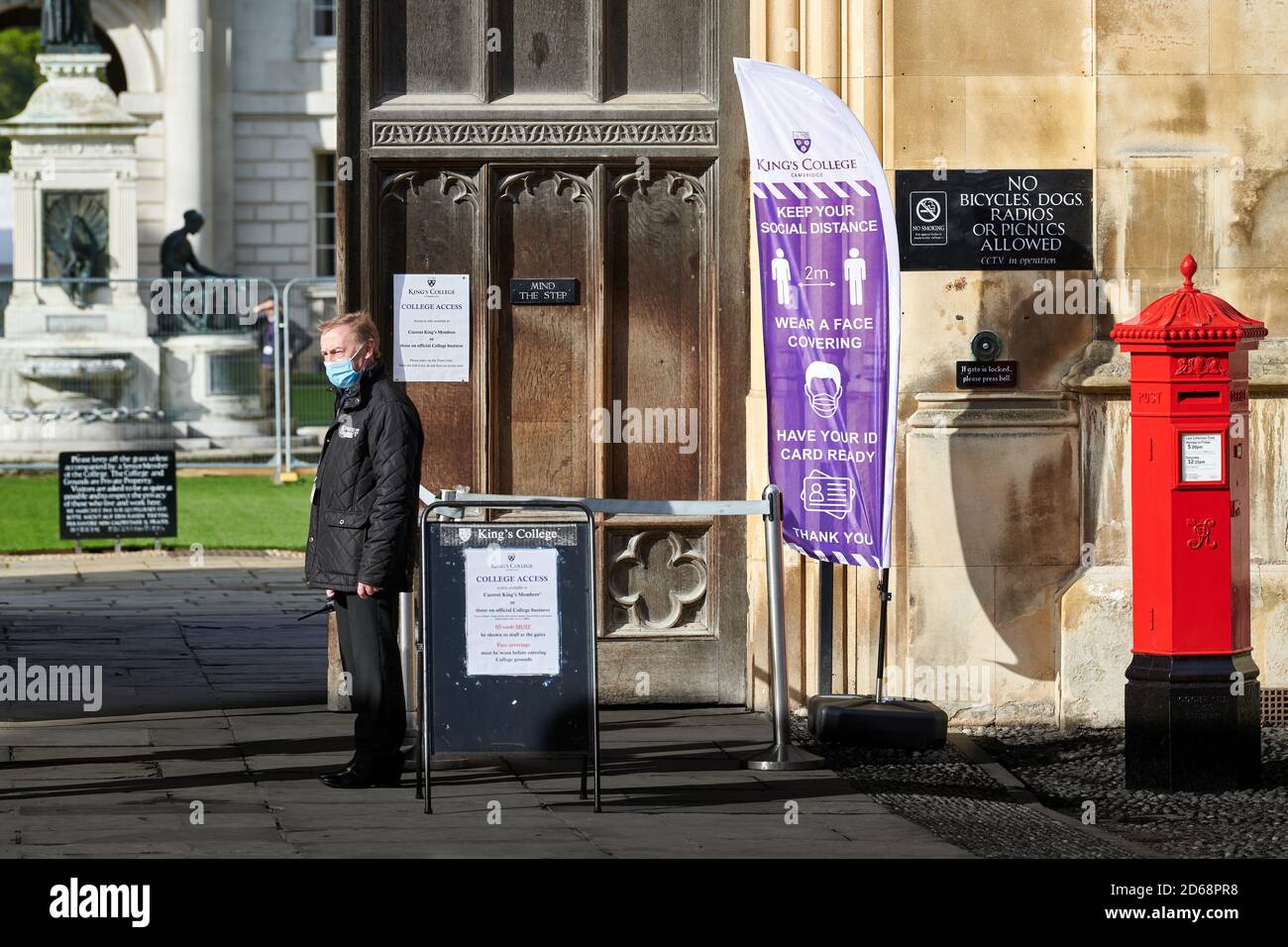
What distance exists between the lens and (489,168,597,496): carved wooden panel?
10.3 m

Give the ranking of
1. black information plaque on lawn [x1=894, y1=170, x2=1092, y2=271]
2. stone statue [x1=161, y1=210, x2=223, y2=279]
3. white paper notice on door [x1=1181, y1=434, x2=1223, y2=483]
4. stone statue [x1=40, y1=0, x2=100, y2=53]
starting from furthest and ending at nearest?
stone statue [x1=161, y1=210, x2=223, y2=279]
stone statue [x1=40, y1=0, x2=100, y2=53]
black information plaque on lawn [x1=894, y1=170, x2=1092, y2=271]
white paper notice on door [x1=1181, y1=434, x2=1223, y2=483]

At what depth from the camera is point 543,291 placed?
10242 mm

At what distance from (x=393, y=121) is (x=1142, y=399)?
151 inches

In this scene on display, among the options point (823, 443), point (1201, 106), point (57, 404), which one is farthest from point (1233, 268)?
point (57, 404)

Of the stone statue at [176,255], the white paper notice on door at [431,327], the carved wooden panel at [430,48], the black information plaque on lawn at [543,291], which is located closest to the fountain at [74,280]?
the stone statue at [176,255]

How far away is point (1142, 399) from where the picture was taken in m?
8.56

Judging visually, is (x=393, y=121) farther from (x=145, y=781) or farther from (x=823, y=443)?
(x=145, y=781)

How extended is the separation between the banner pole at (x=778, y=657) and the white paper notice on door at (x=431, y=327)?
2.11 m

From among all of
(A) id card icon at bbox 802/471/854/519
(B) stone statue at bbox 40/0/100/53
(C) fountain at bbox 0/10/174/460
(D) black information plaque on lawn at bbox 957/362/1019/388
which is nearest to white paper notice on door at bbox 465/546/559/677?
(A) id card icon at bbox 802/471/854/519

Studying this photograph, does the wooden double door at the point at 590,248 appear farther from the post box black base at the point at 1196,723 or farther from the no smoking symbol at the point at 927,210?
the post box black base at the point at 1196,723

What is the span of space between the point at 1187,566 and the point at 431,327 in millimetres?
3759

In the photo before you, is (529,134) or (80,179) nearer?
(529,134)

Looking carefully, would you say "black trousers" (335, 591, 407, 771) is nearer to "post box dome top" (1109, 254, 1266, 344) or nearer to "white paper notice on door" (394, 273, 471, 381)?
"white paper notice on door" (394, 273, 471, 381)

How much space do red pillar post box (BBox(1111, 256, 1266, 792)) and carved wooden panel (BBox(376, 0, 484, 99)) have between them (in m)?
3.54
